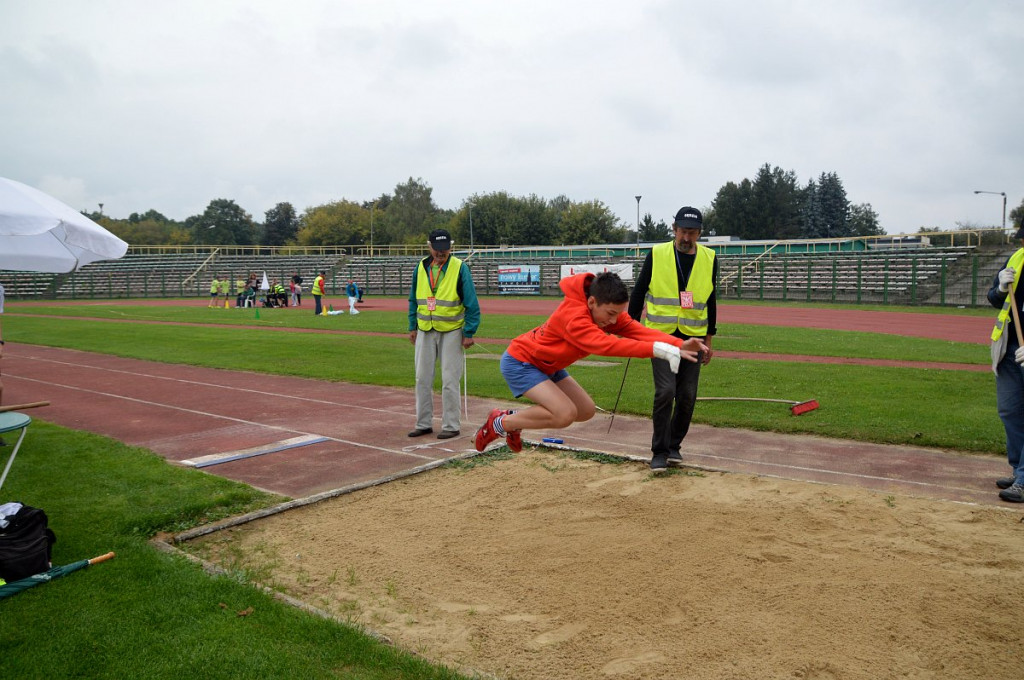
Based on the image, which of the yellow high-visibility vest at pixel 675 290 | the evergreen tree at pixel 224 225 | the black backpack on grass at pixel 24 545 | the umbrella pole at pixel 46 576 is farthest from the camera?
the evergreen tree at pixel 224 225

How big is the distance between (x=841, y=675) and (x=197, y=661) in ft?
10.4

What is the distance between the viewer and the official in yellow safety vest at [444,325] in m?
8.91

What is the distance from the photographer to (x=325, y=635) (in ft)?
13.1

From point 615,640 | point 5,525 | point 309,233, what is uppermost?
point 309,233

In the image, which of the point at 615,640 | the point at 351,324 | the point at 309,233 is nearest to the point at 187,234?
the point at 309,233

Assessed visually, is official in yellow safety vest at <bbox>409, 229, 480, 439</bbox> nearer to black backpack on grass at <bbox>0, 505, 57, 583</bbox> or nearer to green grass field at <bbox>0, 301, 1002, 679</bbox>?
green grass field at <bbox>0, 301, 1002, 679</bbox>

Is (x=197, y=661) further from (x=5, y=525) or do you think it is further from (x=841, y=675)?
(x=841, y=675)

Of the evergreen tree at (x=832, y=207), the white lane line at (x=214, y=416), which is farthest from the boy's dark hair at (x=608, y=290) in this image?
the evergreen tree at (x=832, y=207)

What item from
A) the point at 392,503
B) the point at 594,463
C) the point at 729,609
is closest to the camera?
the point at 729,609

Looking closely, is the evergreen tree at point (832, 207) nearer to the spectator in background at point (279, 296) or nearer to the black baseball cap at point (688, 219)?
the spectator in background at point (279, 296)

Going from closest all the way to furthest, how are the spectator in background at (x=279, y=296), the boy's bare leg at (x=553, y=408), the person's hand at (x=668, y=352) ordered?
the person's hand at (x=668, y=352)
the boy's bare leg at (x=553, y=408)
the spectator in background at (x=279, y=296)

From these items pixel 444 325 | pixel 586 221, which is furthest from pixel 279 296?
pixel 586 221

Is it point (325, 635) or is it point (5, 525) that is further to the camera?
point (5, 525)

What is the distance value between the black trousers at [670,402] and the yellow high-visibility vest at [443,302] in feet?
8.80
